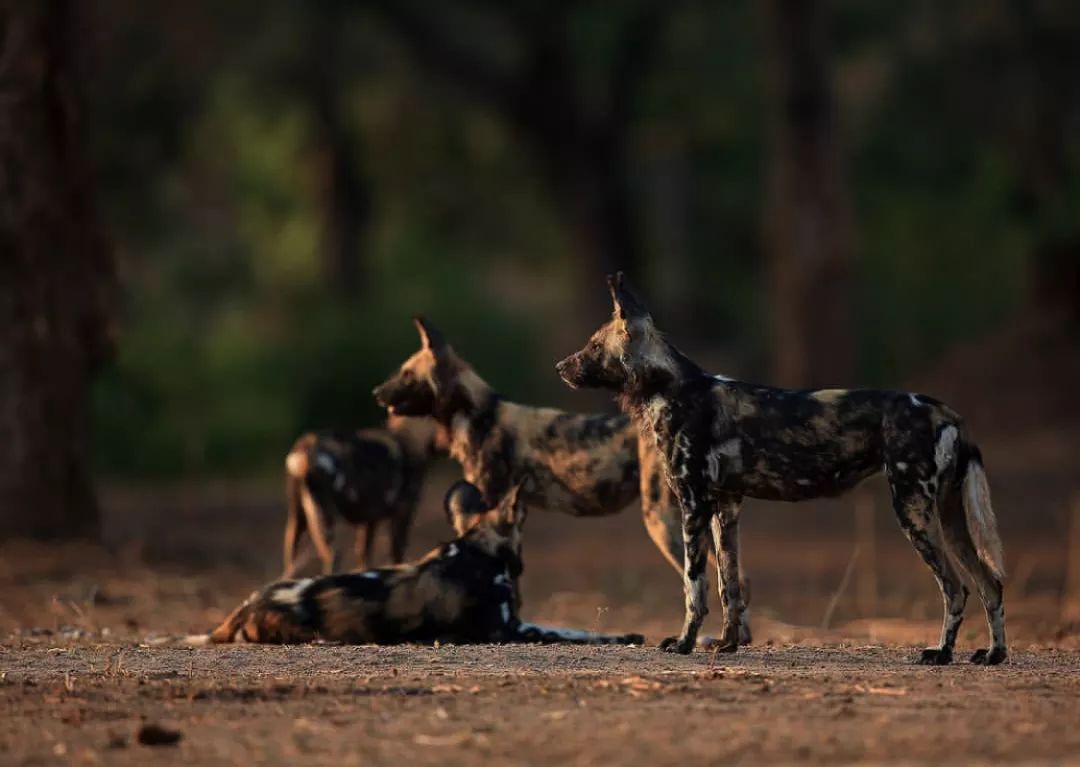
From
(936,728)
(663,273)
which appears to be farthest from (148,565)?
(663,273)

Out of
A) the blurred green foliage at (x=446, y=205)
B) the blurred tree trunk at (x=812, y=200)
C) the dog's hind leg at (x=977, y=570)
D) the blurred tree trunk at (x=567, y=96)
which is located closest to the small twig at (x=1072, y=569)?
the dog's hind leg at (x=977, y=570)

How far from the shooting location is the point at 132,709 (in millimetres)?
6734

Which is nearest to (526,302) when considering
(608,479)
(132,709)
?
(608,479)

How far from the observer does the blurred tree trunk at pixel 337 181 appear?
94.7 ft

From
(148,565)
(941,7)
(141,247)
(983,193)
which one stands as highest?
(941,7)

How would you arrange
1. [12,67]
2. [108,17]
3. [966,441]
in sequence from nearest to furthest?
[966,441] → [12,67] → [108,17]

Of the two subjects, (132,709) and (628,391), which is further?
(628,391)

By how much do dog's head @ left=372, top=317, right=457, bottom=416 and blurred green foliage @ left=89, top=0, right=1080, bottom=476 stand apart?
11.3 metres

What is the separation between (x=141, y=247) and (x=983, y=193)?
11510mm

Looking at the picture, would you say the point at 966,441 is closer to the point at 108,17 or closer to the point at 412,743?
the point at 412,743

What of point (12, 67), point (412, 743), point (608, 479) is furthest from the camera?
point (12, 67)

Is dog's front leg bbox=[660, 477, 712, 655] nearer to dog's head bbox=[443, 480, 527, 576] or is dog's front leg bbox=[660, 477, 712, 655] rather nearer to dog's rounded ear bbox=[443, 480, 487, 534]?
dog's head bbox=[443, 480, 527, 576]

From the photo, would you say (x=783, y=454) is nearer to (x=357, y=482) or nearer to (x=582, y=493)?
(x=582, y=493)

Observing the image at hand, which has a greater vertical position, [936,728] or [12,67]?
[12,67]
